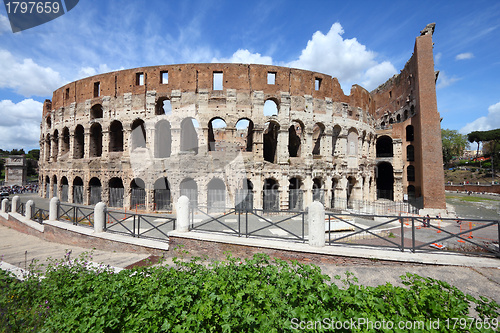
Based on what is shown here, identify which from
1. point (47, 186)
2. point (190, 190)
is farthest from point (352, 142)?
point (47, 186)

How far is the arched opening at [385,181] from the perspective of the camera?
27734mm

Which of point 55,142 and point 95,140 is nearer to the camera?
point 95,140

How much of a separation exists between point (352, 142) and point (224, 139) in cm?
1304

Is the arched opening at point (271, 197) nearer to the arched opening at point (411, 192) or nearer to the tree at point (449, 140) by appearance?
the arched opening at point (411, 192)

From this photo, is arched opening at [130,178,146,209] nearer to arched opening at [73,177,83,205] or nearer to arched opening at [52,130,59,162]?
arched opening at [73,177,83,205]

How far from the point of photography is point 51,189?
2238 cm

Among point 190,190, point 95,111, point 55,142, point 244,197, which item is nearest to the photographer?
point 190,190

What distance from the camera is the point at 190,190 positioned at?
55.0ft

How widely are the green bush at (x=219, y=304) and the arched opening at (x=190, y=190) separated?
1219 cm

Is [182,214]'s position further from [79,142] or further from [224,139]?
[79,142]

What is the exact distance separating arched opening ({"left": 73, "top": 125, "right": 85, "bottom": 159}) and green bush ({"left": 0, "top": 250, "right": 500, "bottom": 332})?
21385mm

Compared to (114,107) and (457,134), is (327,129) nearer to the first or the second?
(114,107)

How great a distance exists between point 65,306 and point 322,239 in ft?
19.8

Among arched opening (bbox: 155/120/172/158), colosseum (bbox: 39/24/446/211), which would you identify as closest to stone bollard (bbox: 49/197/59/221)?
colosseum (bbox: 39/24/446/211)
